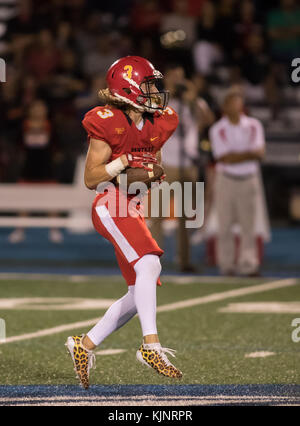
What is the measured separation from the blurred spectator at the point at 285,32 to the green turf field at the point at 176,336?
346 inches

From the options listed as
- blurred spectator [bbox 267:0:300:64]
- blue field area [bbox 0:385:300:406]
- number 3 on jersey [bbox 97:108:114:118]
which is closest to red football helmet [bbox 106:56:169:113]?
number 3 on jersey [bbox 97:108:114:118]

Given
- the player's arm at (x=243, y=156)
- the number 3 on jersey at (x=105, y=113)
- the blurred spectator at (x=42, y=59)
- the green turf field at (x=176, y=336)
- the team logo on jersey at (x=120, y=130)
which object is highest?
the blurred spectator at (x=42, y=59)

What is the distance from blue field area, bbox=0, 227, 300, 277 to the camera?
12547 mm

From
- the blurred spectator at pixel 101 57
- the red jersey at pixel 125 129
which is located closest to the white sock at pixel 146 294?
the red jersey at pixel 125 129

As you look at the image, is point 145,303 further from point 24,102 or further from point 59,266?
point 24,102

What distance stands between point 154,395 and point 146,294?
0.56 m

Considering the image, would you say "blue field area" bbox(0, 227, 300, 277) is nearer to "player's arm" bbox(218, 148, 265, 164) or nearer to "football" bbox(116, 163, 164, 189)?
"player's arm" bbox(218, 148, 265, 164)

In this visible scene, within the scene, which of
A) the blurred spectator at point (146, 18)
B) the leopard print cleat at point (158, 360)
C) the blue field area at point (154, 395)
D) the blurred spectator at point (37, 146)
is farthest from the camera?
the blurred spectator at point (146, 18)

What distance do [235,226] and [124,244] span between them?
6321mm

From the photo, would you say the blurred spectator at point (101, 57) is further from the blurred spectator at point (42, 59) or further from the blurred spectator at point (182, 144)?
the blurred spectator at point (182, 144)

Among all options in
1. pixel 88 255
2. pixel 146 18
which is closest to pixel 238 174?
pixel 88 255

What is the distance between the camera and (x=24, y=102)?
17.0 m

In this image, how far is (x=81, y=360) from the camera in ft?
20.1

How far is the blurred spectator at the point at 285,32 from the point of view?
19.3m
